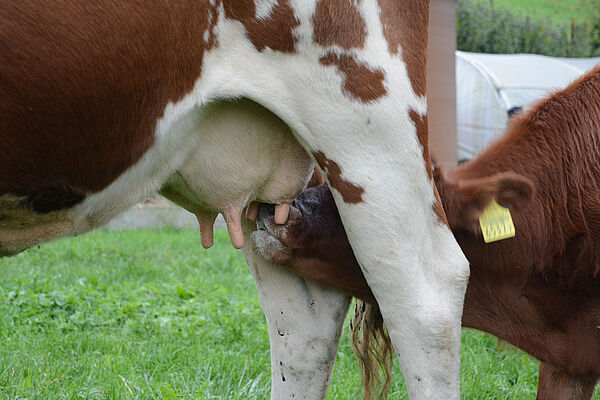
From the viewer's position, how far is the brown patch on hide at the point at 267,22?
1.76 m

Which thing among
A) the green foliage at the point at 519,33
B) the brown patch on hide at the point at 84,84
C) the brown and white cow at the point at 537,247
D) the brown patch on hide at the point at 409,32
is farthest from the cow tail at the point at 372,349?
the green foliage at the point at 519,33

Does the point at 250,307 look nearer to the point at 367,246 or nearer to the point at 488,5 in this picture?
the point at 367,246

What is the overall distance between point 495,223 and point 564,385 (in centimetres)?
A: 92

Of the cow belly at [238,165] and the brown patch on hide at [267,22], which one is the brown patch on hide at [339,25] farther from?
the cow belly at [238,165]

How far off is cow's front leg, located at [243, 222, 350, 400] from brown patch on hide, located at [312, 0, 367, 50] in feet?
2.84

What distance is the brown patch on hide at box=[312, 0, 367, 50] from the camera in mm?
1789

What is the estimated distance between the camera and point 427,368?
1984mm

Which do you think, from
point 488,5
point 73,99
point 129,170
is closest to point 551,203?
point 129,170

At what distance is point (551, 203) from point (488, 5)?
58.0ft

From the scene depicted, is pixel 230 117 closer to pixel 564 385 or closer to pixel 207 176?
pixel 207 176

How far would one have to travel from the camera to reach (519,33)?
18.5m

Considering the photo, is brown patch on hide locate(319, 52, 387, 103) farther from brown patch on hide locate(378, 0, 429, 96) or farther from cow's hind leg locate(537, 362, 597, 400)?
cow's hind leg locate(537, 362, 597, 400)

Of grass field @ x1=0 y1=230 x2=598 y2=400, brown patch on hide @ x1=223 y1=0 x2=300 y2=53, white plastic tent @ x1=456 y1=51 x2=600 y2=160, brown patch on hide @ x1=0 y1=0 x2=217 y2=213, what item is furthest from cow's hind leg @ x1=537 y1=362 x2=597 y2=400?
white plastic tent @ x1=456 y1=51 x2=600 y2=160

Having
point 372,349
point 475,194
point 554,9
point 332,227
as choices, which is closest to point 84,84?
point 332,227
